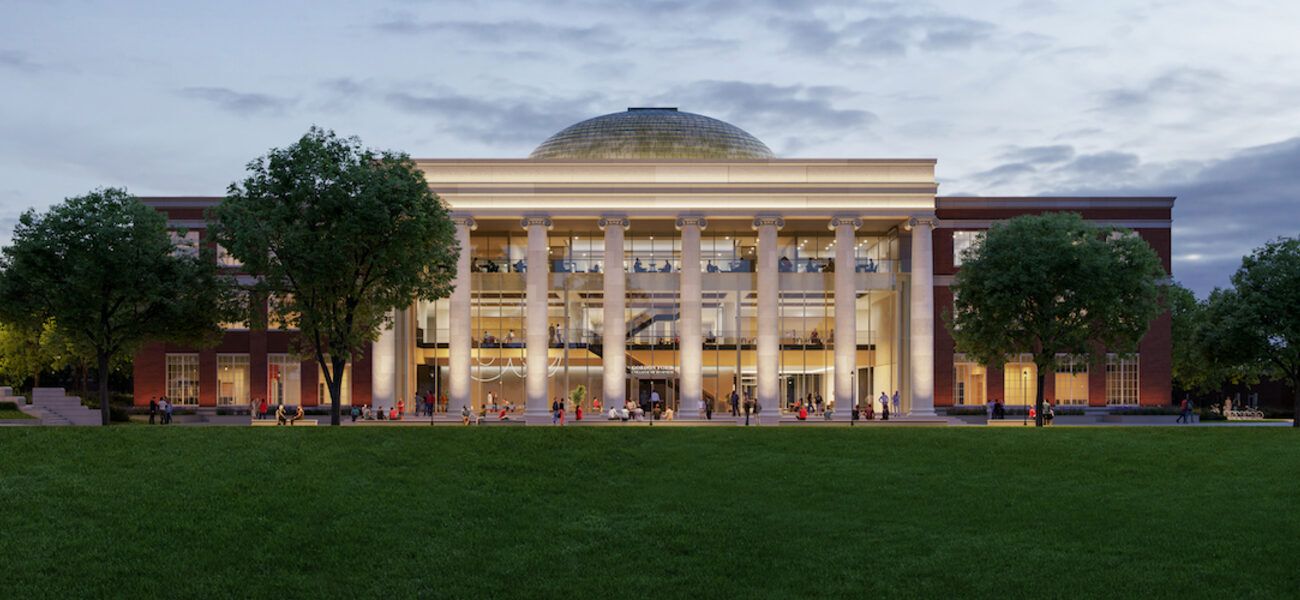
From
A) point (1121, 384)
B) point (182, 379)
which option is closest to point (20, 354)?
point (182, 379)

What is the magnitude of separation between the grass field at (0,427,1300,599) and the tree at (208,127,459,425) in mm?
6490

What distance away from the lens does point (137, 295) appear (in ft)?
140

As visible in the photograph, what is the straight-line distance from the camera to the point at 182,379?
66125mm

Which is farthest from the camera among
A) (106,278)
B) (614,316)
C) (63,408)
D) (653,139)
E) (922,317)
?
(653,139)

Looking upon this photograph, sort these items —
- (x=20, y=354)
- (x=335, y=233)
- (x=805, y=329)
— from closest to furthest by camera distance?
(x=335, y=233) < (x=805, y=329) < (x=20, y=354)

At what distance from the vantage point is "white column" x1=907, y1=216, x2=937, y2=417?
2360 inches

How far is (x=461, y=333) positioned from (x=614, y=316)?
892 centimetres

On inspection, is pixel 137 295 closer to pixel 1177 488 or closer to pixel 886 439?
pixel 886 439

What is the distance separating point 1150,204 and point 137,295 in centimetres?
5813

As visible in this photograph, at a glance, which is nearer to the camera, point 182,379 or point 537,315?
point 537,315

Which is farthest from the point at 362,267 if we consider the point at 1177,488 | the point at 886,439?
the point at 1177,488

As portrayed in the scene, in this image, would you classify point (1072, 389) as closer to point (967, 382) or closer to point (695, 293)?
point (967, 382)

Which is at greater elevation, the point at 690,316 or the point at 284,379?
the point at 690,316

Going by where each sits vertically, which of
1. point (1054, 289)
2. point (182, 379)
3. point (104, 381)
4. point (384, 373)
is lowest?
point (182, 379)
